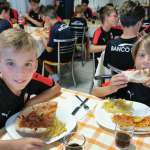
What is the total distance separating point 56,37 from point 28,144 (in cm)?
264

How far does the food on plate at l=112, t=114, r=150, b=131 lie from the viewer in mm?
1138

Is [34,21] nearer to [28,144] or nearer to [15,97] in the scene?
[15,97]

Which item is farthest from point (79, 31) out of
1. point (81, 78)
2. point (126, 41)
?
point (126, 41)

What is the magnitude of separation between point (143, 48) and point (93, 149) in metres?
0.82

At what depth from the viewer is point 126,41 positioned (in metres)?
2.38

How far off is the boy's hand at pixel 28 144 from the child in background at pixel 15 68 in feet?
1.07

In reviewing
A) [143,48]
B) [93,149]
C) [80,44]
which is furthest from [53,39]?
[93,149]

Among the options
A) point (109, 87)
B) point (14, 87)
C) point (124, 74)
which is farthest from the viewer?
point (109, 87)

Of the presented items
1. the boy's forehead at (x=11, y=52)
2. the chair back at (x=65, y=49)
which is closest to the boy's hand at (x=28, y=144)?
the boy's forehead at (x=11, y=52)

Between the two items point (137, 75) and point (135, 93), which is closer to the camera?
point (137, 75)

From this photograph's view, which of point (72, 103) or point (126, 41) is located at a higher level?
point (126, 41)

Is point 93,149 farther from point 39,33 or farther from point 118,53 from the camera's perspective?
point 39,33

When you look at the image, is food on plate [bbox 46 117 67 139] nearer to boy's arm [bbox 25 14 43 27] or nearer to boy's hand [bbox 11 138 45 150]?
boy's hand [bbox 11 138 45 150]

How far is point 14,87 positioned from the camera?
1333mm
